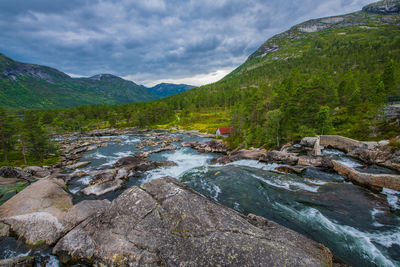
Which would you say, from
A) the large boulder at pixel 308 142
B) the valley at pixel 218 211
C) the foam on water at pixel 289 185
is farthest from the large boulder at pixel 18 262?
the large boulder at pixel 308 142

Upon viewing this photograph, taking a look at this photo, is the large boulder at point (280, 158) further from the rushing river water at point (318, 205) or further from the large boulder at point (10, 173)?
the large boulder at point (10, 173)

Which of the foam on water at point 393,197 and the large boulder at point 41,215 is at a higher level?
the large boulder at point 41,215

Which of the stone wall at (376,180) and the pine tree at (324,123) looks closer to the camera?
the stone wall at (376,180)

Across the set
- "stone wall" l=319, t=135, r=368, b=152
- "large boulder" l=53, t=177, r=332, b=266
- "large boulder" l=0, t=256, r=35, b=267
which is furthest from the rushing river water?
"stone wall" l=319, t=135, r=368, b=152

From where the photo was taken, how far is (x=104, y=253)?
904cm

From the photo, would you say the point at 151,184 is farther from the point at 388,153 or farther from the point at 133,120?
the point at 133,120

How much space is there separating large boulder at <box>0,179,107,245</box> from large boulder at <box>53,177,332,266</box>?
244 centimetres

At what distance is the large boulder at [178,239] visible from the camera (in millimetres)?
7773

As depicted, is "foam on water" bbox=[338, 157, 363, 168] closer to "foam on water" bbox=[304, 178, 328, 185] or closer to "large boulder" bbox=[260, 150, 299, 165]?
"large boulder" bbox=[260, 150, 299, 165]

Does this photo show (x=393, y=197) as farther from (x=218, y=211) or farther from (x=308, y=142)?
(x=308, y=142)

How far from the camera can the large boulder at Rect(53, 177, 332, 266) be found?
25.5ft

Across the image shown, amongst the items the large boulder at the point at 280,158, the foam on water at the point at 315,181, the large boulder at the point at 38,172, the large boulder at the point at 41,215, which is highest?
the large boulder at the point at 41,215

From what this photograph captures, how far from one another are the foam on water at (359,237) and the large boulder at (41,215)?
1929cm

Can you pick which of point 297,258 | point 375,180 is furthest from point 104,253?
point 375,180
